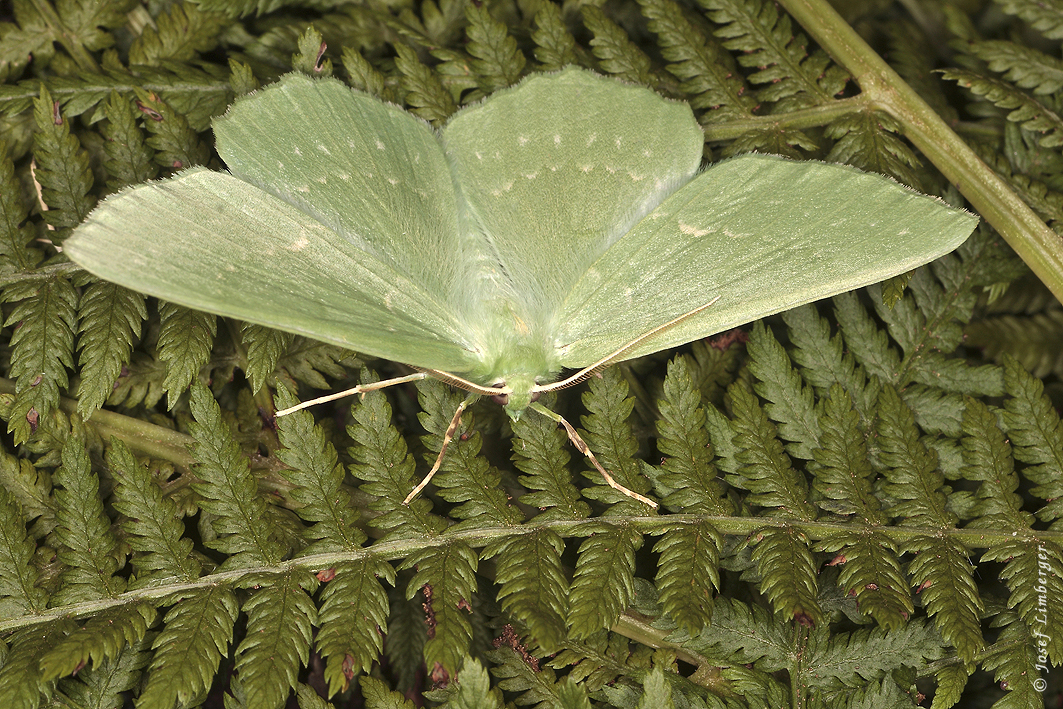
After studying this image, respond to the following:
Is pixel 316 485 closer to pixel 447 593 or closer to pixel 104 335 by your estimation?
pixel 447 593

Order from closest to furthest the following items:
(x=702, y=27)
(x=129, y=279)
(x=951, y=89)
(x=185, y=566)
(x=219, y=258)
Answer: (x=129, y=279) → (x=219, y=258) → (x=185, y=566) → (x=702, y=27) → (x=951, y=89)

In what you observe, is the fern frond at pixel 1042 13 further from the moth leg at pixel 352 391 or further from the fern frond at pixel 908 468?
the moth leg at pixel 352 391

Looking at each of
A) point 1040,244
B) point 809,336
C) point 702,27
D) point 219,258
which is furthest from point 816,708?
A: point 702,27

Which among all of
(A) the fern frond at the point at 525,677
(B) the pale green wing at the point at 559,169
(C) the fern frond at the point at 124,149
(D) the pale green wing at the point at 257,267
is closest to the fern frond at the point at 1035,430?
(B) the pale green wing at the point at 559,169

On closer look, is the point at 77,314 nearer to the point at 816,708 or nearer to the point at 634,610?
the point at 634,610

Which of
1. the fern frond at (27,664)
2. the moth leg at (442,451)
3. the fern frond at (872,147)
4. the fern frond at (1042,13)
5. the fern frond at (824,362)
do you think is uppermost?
the fern frond at (1042,13)
